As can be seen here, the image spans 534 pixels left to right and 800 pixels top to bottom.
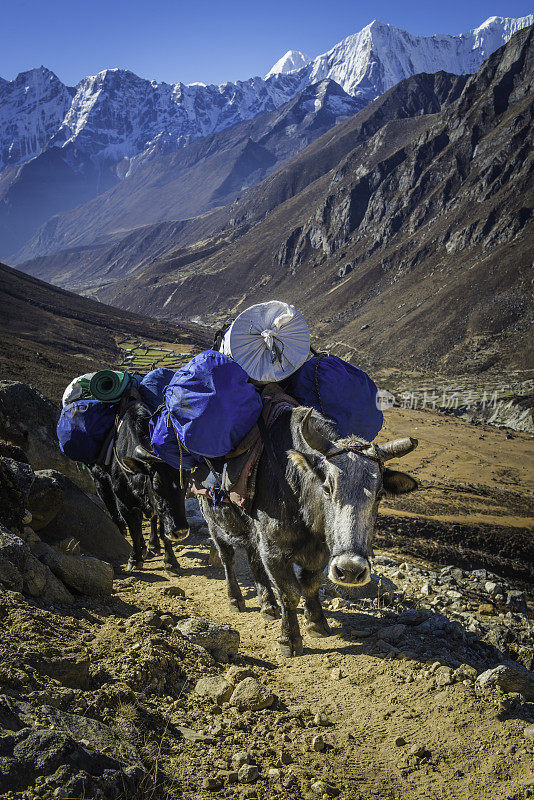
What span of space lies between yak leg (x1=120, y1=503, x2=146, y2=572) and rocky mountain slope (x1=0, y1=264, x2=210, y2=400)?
16170mm

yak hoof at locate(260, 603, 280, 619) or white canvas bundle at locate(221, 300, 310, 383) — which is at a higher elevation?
white canvas bundle at locate(221, 300, 310, 383)

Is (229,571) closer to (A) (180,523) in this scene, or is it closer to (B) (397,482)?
(A) (180,523)

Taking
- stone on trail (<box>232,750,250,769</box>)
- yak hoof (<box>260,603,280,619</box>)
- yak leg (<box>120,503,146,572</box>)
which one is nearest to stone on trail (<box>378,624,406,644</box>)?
yak hoof (<box>260,603,280,619</box>)

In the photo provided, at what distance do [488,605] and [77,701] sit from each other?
6274 millimetres

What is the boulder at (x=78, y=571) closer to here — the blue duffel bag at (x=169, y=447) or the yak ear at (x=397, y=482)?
the blue duffel bag at (x=169, y=447)

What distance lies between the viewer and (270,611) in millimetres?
6312

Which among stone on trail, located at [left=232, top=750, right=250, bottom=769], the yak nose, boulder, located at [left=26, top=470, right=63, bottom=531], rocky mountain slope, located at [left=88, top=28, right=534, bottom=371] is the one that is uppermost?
rocky mountain slope, located at [left=88, top=28, right=534, bottom=371]

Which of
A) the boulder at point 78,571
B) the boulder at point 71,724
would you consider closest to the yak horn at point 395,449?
the boulder at point 71,724

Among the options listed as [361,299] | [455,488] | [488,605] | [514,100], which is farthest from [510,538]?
[514,100]

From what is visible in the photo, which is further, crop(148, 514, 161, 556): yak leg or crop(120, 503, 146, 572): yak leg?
crop(148, 514, 161, 556): yak leg

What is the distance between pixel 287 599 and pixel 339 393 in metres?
2.08

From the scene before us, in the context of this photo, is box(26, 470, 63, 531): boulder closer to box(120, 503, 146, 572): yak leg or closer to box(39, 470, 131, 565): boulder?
box(39, 470, 131, 565): boulder

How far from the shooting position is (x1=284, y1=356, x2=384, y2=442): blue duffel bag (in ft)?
18.5

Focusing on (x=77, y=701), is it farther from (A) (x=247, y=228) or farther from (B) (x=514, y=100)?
(A) (x=247, y=228)
